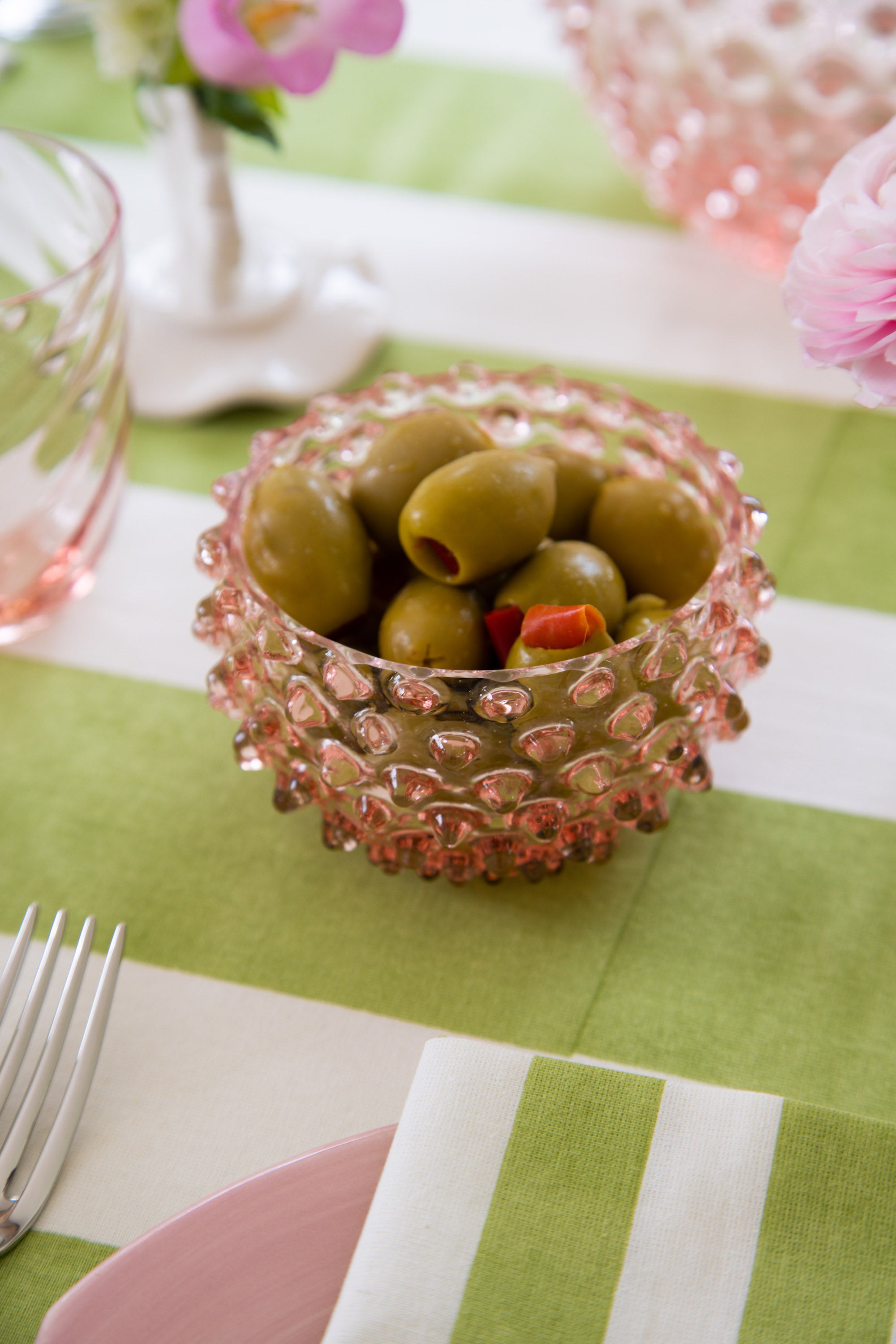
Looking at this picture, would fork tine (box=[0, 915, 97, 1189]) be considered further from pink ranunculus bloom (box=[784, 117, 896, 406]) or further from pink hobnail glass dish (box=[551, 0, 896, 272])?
pink hobnail glass dish (box=[551, 0, 896, 272])

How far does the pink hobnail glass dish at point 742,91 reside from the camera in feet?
2.13

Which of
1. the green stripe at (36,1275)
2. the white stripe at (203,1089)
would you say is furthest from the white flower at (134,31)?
the green stripe at (36,1275)

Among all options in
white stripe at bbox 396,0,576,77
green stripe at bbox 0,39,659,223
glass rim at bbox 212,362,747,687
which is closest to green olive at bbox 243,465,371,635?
glass rim at bbox 212,362,747,687

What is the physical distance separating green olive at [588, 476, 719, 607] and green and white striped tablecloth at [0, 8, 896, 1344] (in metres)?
0.10

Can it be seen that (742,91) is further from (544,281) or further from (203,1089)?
(203,1089)

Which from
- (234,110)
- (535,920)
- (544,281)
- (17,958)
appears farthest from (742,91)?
(17,958)

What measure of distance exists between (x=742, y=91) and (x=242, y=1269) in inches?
25.6

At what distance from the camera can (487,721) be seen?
407 millimetres

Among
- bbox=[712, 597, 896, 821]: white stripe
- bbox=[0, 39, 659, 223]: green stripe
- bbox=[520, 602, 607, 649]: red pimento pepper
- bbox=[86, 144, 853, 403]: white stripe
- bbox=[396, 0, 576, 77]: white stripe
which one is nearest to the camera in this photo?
bbox=[520, 602, 607, 649]: red pimento pepper

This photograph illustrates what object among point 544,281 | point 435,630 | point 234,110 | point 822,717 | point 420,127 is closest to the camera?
point 435,630

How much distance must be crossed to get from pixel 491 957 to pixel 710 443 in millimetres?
374

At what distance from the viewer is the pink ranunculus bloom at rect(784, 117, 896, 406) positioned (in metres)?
0.38

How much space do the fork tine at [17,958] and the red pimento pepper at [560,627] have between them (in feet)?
0.71

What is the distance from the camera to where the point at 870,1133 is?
0.36 m
